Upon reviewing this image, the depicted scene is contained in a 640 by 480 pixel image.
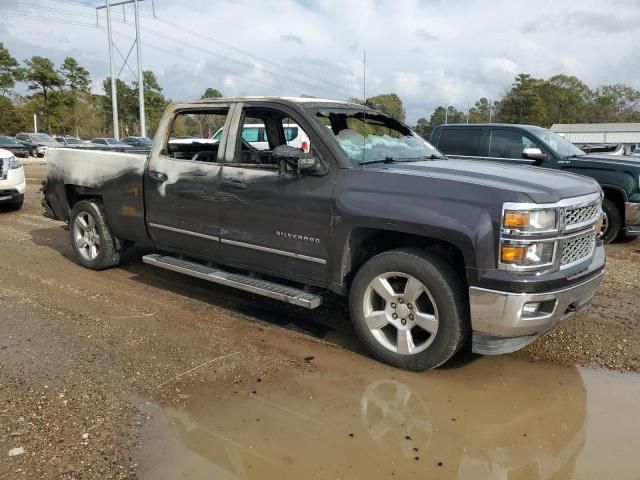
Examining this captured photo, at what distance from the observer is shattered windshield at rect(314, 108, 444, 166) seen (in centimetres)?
446

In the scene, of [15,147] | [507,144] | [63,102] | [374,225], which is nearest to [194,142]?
[374,225]

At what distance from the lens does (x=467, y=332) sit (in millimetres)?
3756

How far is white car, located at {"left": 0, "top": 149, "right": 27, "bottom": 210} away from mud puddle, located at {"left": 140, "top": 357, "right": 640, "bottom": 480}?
343 inches

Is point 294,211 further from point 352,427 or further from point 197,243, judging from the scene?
point 352,427

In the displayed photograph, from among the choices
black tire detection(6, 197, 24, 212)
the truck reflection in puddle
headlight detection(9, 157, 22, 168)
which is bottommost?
the truck reflection in puddle

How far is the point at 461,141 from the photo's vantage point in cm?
959

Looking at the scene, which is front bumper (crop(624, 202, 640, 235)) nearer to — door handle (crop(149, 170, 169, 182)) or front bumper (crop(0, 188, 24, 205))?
door handle (crop(149, 170, 169, 182))

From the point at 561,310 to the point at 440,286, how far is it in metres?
0.81

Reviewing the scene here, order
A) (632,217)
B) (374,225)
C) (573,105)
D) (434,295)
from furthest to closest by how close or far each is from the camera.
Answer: (573,105)
(632,217)
(374,225)
(434,295)

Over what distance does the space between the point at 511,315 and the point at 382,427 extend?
1066mm

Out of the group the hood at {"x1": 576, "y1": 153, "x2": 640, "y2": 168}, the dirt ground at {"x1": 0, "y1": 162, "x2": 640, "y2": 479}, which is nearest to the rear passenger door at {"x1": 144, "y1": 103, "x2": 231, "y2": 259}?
the dirt ground at {"x1": 0, "y1": 162, "x2": 640, "y2": 479}

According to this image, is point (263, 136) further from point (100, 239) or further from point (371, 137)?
point (100, 239)

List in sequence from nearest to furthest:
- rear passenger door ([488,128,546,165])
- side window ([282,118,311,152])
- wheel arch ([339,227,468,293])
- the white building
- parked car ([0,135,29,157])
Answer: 1. wheel arch ([339,227,468,293])
2. side window ([282,118,311,152])
3. rear passenger door ([488,128,546,165])
4. parked car ([0,135,29,157])
5. the white building

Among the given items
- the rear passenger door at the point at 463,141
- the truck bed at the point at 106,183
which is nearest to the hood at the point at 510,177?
the truck bed at the point at 106,183
